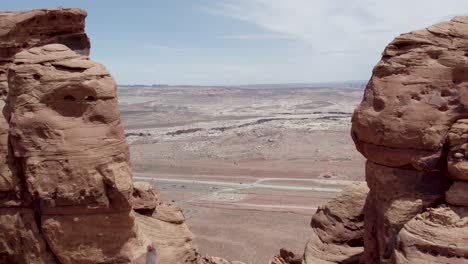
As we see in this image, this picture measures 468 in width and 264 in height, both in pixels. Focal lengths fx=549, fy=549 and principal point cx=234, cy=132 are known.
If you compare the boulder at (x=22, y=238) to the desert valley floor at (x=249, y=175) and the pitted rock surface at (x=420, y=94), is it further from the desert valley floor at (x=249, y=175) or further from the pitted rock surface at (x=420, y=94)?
the desert valley floor at (x=249, y=175)

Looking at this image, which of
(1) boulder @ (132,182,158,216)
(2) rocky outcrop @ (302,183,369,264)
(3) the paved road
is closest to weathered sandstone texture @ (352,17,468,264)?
(2) rocky outcrop @ (302,183,369,264)

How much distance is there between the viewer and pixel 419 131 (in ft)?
36.6

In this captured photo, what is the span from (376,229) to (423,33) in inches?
176

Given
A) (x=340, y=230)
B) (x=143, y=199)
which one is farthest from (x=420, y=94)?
(x=143, y=199)

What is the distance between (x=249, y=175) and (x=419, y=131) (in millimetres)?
41780

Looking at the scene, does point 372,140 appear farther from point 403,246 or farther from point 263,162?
point 263,162

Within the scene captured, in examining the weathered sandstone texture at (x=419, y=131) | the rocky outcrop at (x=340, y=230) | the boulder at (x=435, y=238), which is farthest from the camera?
the rocky outcrop at (x=340, y=230)

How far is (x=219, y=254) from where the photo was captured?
27.2m

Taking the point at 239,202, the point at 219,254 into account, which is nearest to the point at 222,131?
the point at 239,202

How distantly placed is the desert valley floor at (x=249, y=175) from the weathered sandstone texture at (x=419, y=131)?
47.7 feet

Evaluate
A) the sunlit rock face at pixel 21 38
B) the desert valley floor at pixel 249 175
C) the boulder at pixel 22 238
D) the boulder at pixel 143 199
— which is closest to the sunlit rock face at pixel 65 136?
the sunlit rock face at pixel 21 38

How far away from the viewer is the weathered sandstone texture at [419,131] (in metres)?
10.7

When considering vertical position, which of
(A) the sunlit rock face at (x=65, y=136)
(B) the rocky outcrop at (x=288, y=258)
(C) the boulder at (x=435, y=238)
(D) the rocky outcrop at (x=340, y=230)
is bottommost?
(B) the rocky outcrop at (x=288, y=258)

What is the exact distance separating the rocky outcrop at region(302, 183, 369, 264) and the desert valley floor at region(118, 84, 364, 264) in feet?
29.1
